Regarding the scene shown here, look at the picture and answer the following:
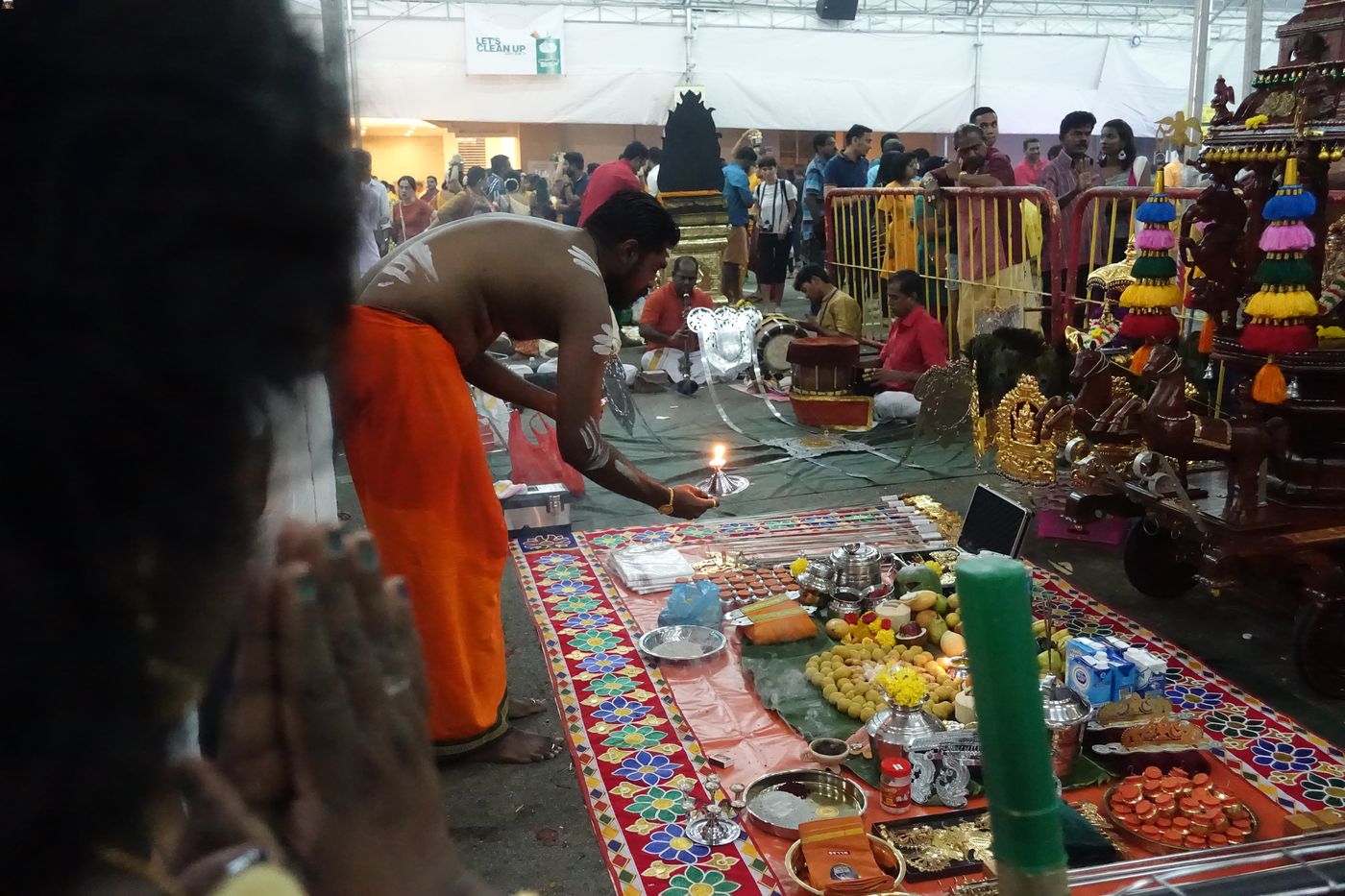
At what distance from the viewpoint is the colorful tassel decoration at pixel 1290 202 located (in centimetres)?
331

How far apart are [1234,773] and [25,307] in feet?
10.3

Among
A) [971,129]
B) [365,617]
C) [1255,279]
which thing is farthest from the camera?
[971,129]

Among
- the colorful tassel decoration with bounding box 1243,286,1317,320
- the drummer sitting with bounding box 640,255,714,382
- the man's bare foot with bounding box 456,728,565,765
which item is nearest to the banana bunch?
the colorful tassel decoration with bounding box 1243,286,1317,320

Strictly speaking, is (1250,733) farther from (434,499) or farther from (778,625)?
(434,499)

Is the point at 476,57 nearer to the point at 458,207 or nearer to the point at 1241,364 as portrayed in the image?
the point at 458,207

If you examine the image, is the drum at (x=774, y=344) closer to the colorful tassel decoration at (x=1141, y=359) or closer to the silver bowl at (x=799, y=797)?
the colorful tassel decoration at (x=1141, y=359)

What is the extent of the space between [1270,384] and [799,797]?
6.72ft

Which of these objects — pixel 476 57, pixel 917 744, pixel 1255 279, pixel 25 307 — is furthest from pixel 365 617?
pixel 476 57

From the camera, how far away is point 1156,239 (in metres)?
3.79

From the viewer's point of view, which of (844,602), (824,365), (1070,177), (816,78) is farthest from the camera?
(816,78)

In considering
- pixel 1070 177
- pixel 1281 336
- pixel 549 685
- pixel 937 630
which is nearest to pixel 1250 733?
pixel 937 630

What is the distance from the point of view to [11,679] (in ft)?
1.94

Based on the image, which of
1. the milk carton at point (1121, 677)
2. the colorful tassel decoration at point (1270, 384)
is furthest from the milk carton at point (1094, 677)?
the colorful tassel decoration at point (1270, 384)

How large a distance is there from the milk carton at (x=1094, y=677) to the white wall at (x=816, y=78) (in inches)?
483
